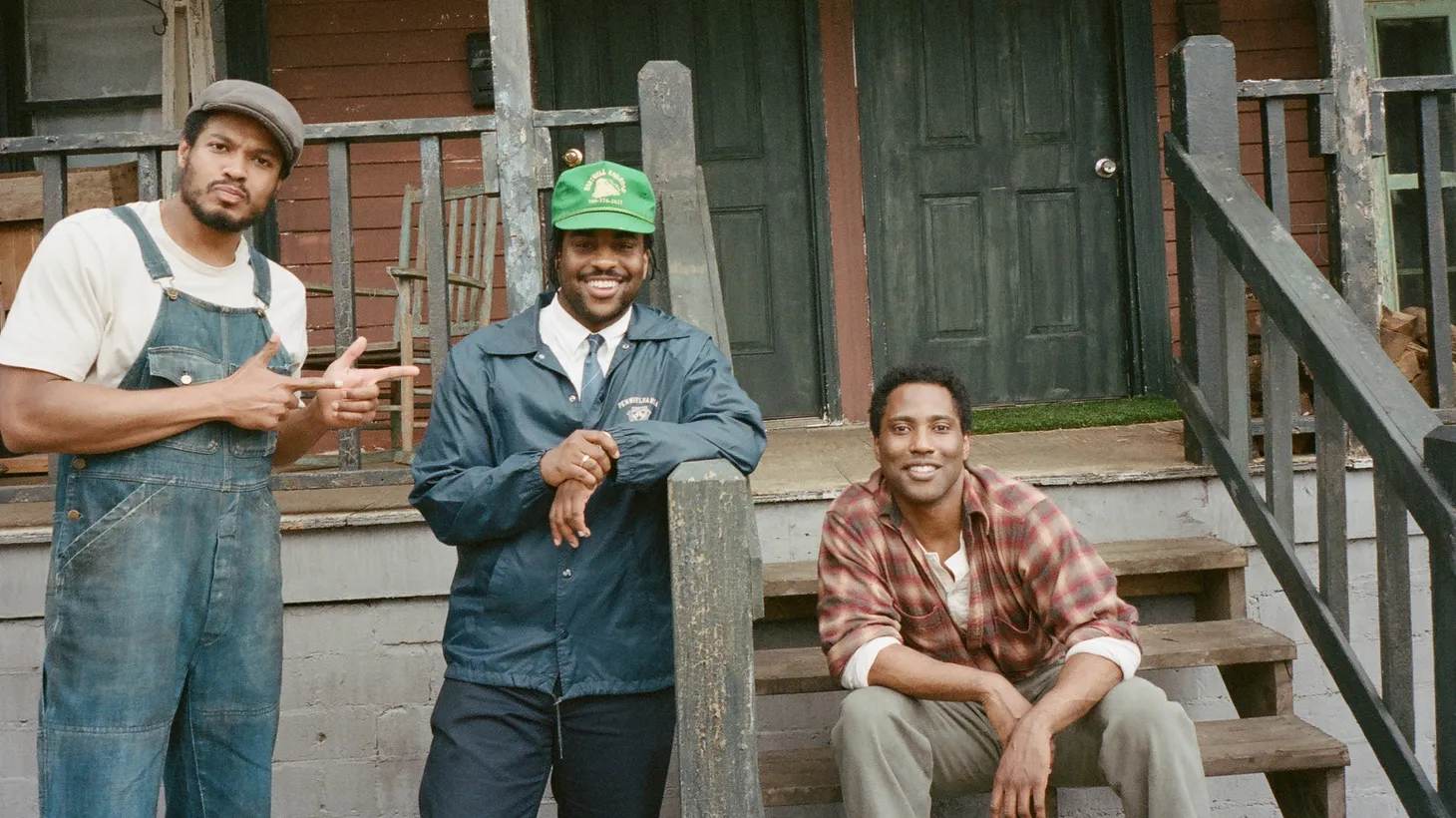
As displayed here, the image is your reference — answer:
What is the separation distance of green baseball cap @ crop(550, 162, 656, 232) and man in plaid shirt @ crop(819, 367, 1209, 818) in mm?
782

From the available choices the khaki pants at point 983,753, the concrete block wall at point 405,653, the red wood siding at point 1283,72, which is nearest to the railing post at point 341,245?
the concrete block wall at point 405,653

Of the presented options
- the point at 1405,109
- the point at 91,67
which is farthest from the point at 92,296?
the point at 1405,109

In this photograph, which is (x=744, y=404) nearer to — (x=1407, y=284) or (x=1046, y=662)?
(x=1046, y=662)

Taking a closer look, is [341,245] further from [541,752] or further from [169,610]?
[541,752]

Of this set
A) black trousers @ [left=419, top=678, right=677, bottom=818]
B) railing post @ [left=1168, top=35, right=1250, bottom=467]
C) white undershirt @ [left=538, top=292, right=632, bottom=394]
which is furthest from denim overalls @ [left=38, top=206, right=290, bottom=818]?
railing post @ [left=1168, top=35, right=1250, bottom=467]

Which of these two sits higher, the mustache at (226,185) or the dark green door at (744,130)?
the dark green door at (744,130)

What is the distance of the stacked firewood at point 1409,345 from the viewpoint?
4.41 meters

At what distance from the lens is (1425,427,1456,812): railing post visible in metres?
2.21

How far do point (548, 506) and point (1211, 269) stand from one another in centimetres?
213

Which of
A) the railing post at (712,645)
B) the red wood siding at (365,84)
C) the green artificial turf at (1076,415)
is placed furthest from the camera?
the red wood siding at (365,84)

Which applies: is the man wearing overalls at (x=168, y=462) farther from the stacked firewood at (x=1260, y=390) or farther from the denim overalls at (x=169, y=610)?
the stacked firewood at (x=1260, y=390)

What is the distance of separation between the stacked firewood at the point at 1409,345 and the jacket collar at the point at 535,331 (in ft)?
10.1

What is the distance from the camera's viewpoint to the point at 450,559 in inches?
127

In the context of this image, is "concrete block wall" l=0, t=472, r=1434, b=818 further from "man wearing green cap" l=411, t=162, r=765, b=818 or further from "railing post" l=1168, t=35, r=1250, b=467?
"man wearing green cap" l=411, t=162, r=765, b=818
